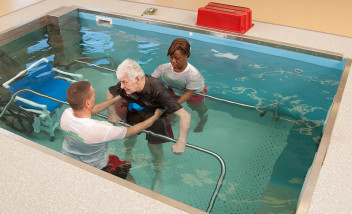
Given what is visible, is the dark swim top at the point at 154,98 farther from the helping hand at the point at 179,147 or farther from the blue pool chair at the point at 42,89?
the blue pool chair at the point at 42,89

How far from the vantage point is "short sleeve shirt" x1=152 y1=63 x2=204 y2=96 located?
2.79 meters

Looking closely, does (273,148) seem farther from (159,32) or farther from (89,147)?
(159,32)

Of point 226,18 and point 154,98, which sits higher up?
point 226,18

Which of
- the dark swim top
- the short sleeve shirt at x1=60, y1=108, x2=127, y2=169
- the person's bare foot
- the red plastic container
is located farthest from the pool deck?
the red plastic container

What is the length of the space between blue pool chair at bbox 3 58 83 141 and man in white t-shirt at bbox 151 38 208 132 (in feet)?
3.22

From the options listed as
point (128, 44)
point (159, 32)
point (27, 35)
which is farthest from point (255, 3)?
point (27, 35)

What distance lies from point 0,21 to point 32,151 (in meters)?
2.76

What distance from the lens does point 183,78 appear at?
9.25 ft

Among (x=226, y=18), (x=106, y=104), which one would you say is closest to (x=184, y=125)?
(x=106, y=104)

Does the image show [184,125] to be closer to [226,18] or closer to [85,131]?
[85,131]

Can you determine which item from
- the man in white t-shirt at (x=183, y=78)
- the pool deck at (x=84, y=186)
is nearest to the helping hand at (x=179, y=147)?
the man in white t-shirt at (x=183, y=78)

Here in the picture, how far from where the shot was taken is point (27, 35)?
12.7ft

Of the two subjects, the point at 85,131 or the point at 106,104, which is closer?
the point at 85,131

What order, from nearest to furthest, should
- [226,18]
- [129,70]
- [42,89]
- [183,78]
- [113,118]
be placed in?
[129,70], [113,118], [183,78], [42,89], [226,18]
